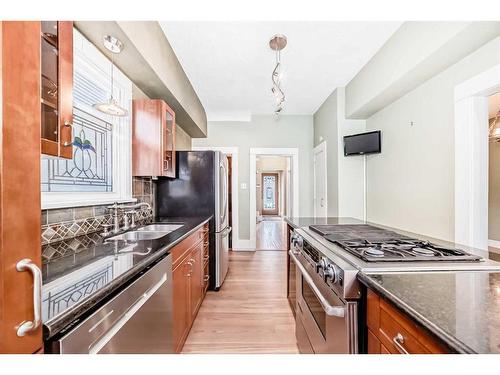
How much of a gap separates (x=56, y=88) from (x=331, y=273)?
1431mm

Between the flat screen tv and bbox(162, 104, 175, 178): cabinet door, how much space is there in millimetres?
2345

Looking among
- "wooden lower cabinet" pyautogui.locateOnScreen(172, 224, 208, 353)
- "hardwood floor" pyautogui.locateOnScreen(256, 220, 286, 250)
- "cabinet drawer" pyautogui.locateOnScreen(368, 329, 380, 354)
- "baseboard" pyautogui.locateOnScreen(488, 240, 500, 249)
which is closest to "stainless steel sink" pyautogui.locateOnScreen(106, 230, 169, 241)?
"wooden lower cabinet" pyautogui.locateOnScreen(172, 224, 208, 353)

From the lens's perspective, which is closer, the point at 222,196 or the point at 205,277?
the point at 205,277

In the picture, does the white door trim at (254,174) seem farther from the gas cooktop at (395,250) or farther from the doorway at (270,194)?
the doorway at (270,194)

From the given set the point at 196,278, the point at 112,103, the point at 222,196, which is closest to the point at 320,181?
the point at 222,196

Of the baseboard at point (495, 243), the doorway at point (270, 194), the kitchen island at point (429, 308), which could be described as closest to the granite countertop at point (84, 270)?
the kitchen island at point (429, 308)

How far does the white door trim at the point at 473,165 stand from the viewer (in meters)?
1.77

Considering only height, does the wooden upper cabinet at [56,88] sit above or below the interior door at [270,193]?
above

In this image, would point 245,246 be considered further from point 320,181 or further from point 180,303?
point 180,303

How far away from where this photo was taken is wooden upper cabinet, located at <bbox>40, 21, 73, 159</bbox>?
0.96 m

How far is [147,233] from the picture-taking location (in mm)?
2072

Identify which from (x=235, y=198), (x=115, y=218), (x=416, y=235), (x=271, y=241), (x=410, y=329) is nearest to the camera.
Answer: (x=410, y=329)

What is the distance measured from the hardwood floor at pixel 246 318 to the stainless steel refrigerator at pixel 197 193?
33 centimetres

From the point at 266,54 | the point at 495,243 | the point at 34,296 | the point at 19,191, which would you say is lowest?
the point at 495,243
